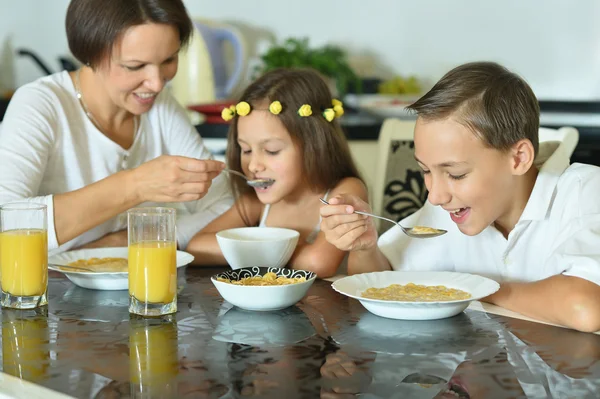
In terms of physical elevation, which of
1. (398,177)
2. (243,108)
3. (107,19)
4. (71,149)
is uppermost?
(107,19)

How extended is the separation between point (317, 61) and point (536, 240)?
6.77 ft

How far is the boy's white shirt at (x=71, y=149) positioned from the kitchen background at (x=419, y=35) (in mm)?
927

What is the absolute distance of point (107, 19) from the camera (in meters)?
1.79

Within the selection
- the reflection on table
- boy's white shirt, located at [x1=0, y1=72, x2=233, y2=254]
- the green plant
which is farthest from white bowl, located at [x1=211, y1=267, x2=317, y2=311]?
the green plant

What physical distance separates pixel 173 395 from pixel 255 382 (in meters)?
0.10

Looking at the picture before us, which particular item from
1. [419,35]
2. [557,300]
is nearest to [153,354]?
[557,300]

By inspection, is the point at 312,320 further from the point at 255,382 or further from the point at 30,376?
the point at 30,376

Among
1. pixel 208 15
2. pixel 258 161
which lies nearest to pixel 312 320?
pixel 258 161

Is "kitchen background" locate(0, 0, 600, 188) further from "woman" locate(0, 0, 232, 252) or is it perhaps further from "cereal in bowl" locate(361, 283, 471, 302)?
"cereal in bowl" locate(361, 283, 471, 302)

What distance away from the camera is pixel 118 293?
146cm

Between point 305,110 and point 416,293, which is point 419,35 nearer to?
point 305,110

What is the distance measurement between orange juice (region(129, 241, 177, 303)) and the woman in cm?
34

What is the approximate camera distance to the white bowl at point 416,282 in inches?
48.9

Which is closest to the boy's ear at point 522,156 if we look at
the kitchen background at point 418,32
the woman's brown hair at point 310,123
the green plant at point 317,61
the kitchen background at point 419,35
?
the woman's brown hair at point 310,123
